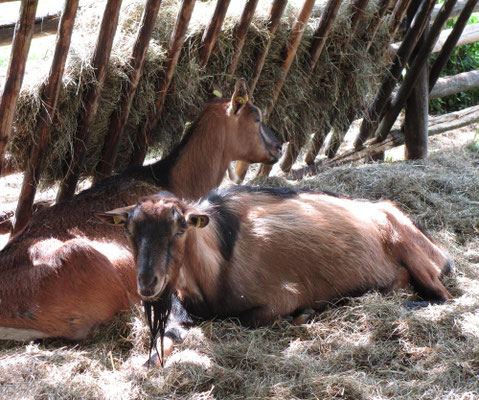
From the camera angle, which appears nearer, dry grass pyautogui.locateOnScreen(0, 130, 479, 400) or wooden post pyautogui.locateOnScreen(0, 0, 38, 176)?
dry grass pyautogui.locateOnScreen(0, 130, 479, 400)

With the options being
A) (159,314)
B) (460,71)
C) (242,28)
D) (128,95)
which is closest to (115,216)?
(159,314)

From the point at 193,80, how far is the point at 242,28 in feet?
2.30

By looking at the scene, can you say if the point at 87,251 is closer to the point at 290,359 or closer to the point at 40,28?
the point at 290,359

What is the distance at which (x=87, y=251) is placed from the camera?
4496mm

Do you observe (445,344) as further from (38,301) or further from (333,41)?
(333,41)

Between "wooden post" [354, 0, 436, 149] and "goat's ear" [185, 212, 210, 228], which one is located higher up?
"wooden post" [354, 0, 436, 149]

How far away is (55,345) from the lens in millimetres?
4199

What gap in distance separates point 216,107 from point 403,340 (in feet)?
10.0

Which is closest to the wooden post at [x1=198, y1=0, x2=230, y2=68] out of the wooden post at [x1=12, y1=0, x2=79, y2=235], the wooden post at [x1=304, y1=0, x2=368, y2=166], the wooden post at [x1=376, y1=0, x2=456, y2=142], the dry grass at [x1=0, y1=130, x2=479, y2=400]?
the wooden post at [x1=12, y1=0, x2=79, y2=235]

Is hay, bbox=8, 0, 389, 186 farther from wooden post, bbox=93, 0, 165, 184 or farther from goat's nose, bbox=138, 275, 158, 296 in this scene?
goat's nose, bbox=138, 275, 158, 296

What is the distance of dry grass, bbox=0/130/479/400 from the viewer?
336cm

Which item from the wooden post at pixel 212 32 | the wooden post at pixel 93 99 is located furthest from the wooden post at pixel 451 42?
the wooden post at pixel 93 99

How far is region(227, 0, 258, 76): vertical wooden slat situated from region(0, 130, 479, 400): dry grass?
2.77 m

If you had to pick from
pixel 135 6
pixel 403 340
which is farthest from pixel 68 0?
pixel 403 340
